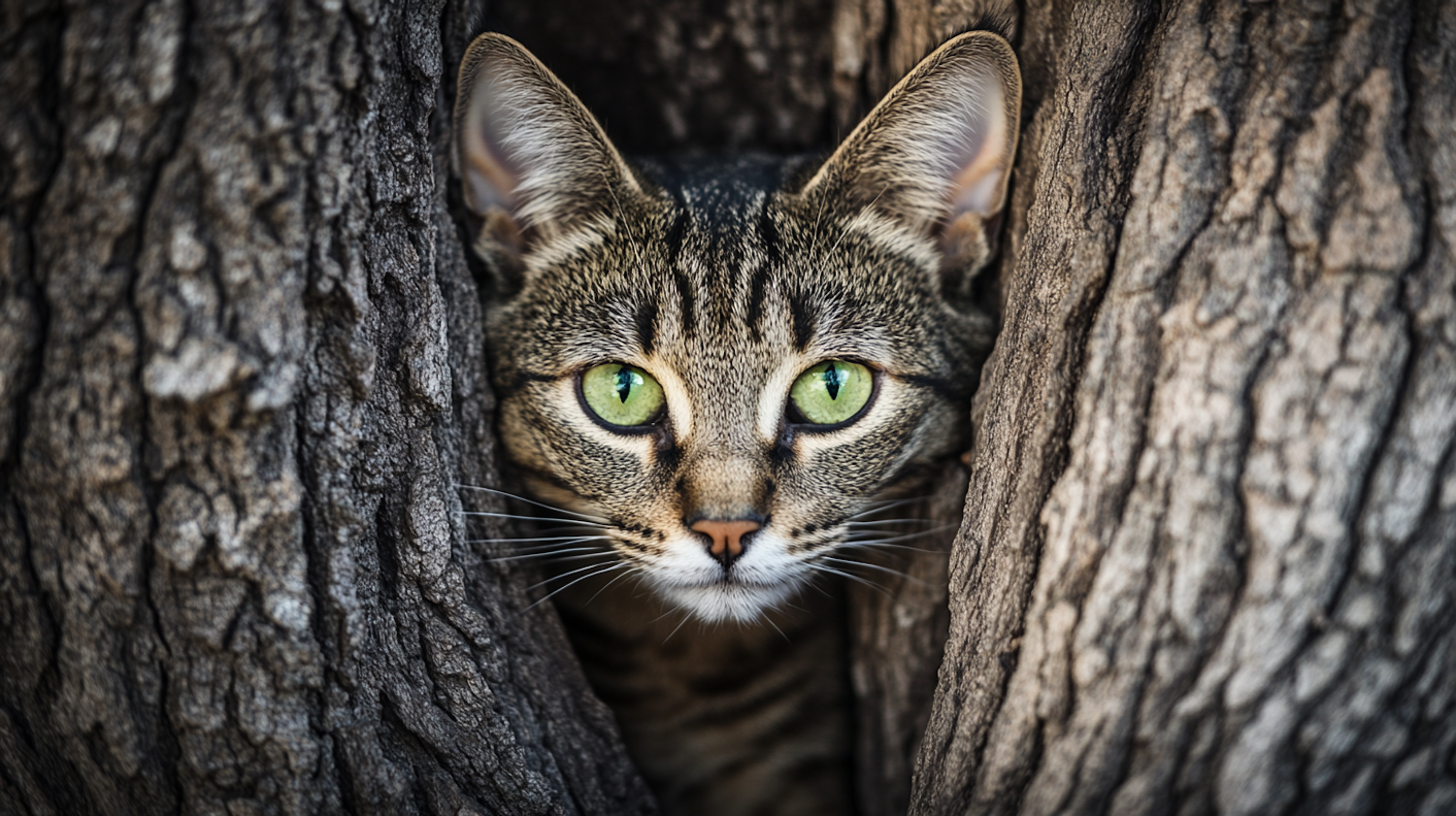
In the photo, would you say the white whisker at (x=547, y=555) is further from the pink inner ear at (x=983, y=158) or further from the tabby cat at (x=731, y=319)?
the pink inner ear at (x=983, y=158)

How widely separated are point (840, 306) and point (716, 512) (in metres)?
0.63

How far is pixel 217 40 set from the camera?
4.75 ft

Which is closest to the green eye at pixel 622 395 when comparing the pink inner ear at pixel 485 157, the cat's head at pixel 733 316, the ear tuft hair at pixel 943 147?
the cat's head at pixel 733 316

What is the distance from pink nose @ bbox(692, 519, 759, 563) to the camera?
198cm

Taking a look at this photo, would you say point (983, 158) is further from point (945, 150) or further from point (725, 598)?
point (725, 598)

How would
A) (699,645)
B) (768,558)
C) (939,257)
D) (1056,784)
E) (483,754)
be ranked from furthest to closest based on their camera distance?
1. (699,645)
2. (939,257)
3. (768,558)
4. (483,754)
5. (1056,784)

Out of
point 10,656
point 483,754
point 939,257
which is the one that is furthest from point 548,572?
point 939,257

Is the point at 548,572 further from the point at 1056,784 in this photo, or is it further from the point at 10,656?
the point at 1056,784

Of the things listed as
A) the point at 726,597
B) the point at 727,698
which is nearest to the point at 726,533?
the point at 726,597

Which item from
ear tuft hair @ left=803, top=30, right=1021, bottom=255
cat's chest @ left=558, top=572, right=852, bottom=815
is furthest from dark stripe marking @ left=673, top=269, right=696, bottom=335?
cat's chest @ left=558, top=572, right=852, bottom=815

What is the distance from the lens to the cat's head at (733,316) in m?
2.10

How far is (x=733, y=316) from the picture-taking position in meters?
2.18

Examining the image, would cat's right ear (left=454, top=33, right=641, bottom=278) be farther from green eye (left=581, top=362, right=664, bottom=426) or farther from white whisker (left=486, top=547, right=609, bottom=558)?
white whisker (left=486, top=547, right=609, bottom=558)

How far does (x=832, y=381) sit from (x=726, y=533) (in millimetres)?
497
